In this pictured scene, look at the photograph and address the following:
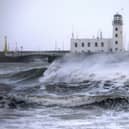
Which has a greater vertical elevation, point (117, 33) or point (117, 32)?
point (117, 32)

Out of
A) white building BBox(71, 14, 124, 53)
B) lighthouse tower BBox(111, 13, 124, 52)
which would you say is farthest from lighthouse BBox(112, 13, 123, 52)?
white building BBox(71, 14, 124, 53)

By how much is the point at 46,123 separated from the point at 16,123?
721mm

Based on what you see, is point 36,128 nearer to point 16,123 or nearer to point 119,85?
point 16,123

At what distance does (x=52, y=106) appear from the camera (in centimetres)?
1211

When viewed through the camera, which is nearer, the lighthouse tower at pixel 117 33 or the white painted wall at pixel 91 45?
the lighthouse tower at pixel 117 33

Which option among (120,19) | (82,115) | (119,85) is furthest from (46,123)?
(120,19)

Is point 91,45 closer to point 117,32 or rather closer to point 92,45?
point 92,45

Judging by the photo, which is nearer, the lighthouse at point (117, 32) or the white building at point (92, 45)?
the lighthouse at point (117, 32)

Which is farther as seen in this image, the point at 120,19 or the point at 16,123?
the point at 120,19

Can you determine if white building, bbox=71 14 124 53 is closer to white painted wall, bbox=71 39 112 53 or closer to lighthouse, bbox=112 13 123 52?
white painted wall, bbox=71 39 112 53

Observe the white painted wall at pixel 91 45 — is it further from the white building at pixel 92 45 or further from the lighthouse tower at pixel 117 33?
the lighthouse tower at pixel 117 33

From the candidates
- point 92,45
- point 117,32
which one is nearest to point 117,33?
point 117,32

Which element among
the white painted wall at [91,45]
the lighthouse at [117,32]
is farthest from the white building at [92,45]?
the lighthouse at [117,32]

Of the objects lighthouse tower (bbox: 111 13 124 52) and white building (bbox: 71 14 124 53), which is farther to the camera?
white building (bbox: 71 14 124 53)
